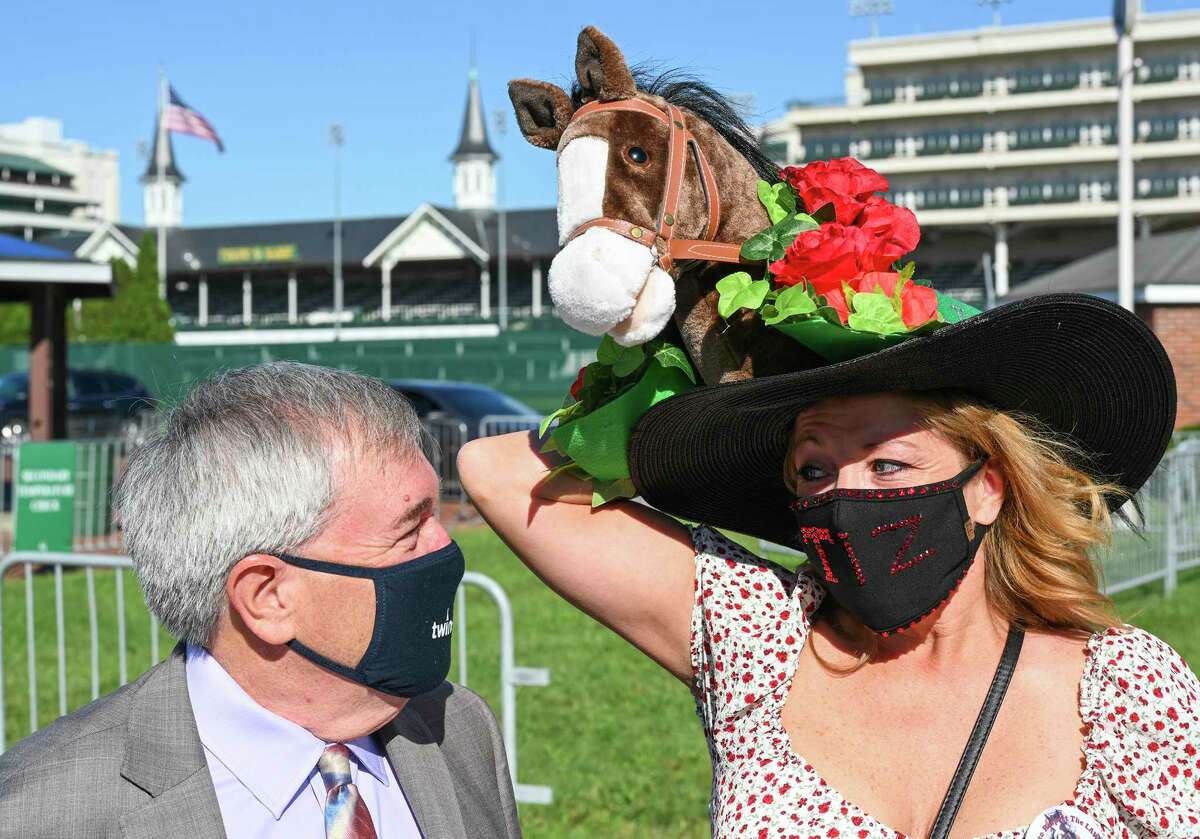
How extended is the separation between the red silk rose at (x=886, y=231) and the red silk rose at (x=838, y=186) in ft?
0.06

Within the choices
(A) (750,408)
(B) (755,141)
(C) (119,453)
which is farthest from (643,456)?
(C) (119,453)

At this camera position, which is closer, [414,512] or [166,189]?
[414,512]

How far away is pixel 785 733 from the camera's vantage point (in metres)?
2.21

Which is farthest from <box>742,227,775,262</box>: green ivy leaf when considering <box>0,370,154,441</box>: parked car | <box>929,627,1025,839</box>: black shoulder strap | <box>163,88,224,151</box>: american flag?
<box>163,88,224,151</box>: american flag

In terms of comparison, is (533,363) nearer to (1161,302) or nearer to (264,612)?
(1161,302)

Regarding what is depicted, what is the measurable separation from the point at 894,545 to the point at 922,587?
0.09m

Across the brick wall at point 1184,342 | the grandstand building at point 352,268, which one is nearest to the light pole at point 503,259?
the grandstand building at point 352,268

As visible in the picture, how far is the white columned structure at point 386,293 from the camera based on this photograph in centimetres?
6862

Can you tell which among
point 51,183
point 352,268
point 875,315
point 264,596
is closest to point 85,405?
point 264,596

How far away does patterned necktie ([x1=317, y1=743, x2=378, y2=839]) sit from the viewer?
213 centimetres

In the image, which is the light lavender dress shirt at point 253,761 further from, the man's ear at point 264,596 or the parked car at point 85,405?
the parked car at point 85,405

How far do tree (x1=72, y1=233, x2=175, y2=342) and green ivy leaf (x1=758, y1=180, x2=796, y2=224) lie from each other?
53.0 metres

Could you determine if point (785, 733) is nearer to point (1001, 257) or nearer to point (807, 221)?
point (807, 221)

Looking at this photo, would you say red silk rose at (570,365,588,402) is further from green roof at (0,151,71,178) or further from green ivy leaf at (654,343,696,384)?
green roof at (0,151,71,178)
